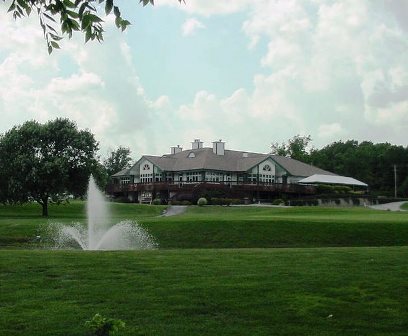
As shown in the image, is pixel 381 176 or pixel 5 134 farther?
pixel 381 176

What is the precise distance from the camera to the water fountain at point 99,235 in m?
24.3

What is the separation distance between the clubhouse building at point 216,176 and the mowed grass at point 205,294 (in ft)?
181

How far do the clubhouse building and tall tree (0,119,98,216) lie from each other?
16.9m

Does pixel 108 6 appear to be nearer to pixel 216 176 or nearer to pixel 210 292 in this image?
pixel 210 292

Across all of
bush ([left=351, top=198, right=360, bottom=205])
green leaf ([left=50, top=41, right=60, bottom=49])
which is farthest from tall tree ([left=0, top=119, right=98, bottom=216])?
green leaf ([left=50, top=41, right=60, bottom=49])

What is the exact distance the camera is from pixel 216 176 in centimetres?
7869

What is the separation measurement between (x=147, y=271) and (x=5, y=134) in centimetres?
4493

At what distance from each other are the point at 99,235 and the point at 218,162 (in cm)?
5387

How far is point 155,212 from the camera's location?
5472 cm

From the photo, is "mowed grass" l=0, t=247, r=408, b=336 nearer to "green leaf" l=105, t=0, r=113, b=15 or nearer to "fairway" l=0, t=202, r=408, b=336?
"fairway" l=0, t=202, r=408, b=336

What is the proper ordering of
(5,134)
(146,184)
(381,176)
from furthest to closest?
1. (381,176)
2. (146,184)
3. (5,134)

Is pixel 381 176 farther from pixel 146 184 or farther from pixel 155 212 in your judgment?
pixel 155 212

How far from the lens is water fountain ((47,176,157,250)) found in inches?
955

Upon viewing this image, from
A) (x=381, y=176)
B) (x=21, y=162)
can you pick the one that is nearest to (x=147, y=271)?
(x=21, y=162)
